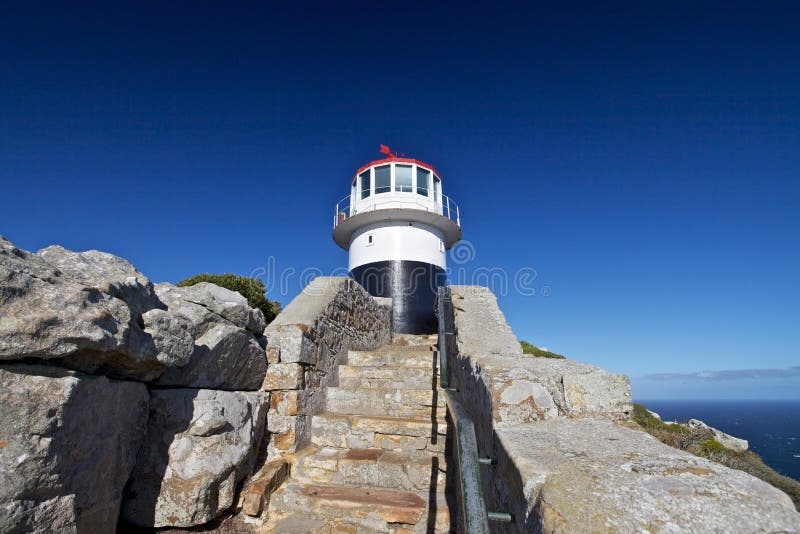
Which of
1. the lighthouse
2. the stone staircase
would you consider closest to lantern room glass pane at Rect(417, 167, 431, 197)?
the lighthouse

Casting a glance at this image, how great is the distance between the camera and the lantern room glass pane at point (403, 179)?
1241 centimetres

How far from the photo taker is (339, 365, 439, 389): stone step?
5.24 meters

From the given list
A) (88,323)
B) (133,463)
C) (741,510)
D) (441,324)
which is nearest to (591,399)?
(741,510)

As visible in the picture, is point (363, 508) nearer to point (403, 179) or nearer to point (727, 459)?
point (727, 459)

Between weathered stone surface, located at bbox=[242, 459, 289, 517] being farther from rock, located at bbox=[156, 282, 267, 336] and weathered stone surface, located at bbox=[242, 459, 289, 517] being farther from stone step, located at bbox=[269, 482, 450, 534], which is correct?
rock, located at bbox=[156, 282, 267, 336]

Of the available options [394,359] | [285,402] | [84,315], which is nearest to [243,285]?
[394,359]

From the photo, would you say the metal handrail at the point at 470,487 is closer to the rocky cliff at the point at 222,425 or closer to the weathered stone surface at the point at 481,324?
the rocky cliff at the point at 222,425

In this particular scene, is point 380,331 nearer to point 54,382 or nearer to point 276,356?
point 276,356

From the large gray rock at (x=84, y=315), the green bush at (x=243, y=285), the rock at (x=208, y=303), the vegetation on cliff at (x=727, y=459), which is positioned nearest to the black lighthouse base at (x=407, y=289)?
the green bush at (x=243, y=285)

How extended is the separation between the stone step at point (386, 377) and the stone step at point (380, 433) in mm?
672

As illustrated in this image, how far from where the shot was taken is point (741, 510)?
1153 millimetres

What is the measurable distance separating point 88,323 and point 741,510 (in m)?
2.88

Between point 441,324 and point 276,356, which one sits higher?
point 441,324

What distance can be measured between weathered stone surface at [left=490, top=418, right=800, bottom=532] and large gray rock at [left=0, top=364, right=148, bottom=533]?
7.41ft
